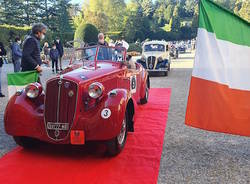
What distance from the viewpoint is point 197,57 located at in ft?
13.3

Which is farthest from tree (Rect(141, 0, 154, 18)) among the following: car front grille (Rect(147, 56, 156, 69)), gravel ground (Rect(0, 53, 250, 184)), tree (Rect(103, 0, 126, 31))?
gravel ground (Rect(0, 53, 250, 184))

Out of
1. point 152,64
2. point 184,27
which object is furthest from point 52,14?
point 152,64

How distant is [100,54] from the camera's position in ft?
19.5

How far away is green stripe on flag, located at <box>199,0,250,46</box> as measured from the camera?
12.9ft

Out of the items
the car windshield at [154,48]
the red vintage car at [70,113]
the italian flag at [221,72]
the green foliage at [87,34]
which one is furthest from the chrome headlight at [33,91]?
the green foliage at [87,34]

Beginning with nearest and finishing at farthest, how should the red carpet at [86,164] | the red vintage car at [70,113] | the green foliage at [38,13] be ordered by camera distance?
1. the red carpet at [86,164]
2. the red vintage car at [70,113]
3. the green foliage at [38,13]

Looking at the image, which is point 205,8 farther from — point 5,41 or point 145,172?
point 5,41

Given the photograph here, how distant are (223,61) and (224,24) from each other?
0.49m

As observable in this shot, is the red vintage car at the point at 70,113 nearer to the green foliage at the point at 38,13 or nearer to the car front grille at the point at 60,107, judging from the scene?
the car front grille at the point at 60,107

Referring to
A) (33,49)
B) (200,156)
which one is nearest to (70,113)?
(200,156)

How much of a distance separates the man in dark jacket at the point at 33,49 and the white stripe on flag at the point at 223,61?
3.32 meters

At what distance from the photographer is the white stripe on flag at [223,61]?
396cm

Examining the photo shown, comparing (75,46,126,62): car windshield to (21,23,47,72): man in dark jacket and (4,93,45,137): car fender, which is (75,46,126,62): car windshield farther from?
(4,93,45,137): car fender

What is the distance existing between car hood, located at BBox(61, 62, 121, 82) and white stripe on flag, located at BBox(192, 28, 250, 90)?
5.70 feet
